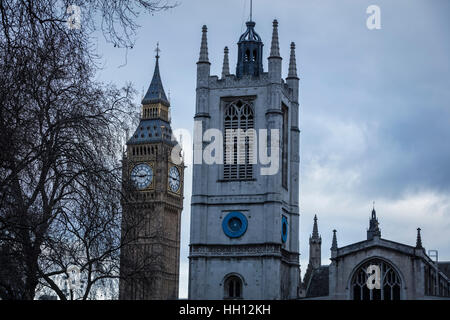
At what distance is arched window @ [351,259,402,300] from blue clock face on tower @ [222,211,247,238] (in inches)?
413

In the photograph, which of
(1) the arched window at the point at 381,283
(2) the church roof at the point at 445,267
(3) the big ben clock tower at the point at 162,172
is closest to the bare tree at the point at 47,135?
(1) the arched window at the point at 381,283

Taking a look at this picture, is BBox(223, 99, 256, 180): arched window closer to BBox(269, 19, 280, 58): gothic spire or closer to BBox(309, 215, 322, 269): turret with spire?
BBox(269, 19, 280, 58): gothic spire

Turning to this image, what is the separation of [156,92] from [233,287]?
65958mm

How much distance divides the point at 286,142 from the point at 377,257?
15552mm

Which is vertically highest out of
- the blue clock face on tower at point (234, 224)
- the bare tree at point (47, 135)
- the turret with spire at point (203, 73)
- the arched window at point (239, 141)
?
the turret with spire at point (203, 73)

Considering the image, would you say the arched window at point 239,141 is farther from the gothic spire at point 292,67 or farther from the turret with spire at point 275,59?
the gothic spire at point 292,67

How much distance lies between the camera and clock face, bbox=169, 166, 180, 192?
127 meters

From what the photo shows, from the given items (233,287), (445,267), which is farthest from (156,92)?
(233,287)

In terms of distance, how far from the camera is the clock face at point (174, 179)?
126912 millimetres

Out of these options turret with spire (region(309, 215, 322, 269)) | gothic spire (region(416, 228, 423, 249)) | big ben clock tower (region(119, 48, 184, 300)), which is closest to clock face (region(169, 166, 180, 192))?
big ben clock tower (region(119, 48, 184, 300))

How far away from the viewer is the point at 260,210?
68.6m

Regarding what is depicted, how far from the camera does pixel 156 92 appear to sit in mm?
130250

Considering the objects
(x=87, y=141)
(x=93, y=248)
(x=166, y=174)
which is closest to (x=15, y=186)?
(x=87, y=141)

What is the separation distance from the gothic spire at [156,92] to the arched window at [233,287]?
63.9 m
